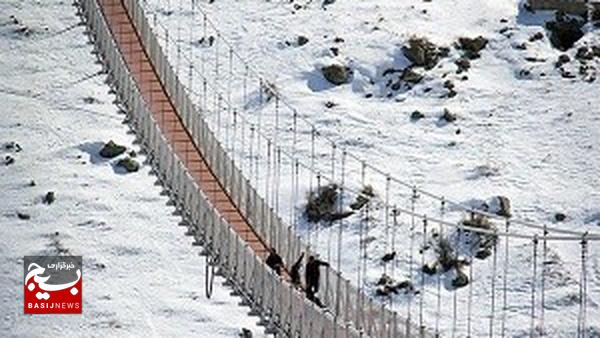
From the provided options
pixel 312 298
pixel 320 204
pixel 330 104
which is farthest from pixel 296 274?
pixel 330 104

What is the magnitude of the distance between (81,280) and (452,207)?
8.97 meters

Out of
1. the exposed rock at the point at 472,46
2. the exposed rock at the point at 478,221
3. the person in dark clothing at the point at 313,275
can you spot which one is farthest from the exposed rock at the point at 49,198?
the person in dark clothing at the point at 313,275

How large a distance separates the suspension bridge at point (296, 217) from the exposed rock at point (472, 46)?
555 centimetres

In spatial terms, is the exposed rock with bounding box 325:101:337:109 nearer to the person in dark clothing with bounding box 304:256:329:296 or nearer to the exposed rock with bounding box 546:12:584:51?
the exposed rock with bounding box 546:12:584:51

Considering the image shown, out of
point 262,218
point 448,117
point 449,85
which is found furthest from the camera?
point 449,85

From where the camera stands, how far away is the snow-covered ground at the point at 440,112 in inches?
1785

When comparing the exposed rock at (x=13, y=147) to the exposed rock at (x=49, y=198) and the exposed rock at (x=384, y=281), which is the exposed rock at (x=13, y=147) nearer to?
the exposed rock at (x=49, y=198)

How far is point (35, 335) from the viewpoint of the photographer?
1736 inches

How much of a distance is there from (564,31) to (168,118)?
1772 centimetres

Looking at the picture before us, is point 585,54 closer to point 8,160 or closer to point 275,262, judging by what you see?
point 8,160

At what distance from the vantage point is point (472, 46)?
55750mm

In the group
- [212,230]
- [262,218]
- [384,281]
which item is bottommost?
[384,281]

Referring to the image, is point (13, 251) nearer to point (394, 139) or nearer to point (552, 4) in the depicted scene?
point (394, 139)

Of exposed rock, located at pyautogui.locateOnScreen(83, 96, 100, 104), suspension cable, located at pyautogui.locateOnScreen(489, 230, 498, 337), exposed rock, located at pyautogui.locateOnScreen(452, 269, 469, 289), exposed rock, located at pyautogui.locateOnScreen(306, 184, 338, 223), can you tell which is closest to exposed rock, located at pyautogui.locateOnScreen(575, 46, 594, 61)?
exposed rock, located at pyautogui.locateOnScreen(306, 184, 338, 223)
